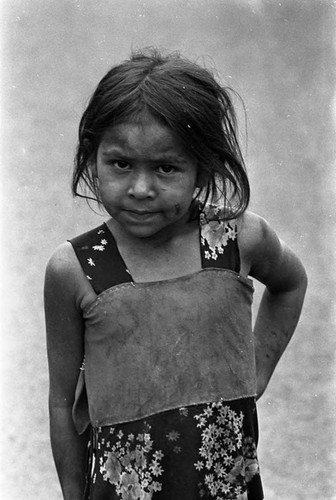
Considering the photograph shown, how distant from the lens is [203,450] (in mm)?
2260

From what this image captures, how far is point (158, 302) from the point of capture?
2.28m

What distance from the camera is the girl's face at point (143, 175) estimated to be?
2168 mm

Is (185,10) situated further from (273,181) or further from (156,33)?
(273,181)

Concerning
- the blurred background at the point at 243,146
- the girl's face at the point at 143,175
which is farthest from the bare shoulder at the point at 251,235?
the blurred background at the point at 243,146

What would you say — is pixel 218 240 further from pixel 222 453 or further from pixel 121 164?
pixel 222 453

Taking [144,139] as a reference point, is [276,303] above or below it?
below

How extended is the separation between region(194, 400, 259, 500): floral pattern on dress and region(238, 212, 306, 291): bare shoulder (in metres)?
0.34

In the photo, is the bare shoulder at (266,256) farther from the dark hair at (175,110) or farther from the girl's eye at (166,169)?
the girl's eye at (166,169)

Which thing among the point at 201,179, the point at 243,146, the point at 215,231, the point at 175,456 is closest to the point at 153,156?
the point at 201,179

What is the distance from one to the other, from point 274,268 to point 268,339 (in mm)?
242

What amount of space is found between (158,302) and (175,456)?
308mm

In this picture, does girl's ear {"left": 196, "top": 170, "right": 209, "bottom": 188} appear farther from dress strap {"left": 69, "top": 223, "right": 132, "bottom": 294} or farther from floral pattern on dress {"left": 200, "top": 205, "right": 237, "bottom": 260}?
dress strap {"left": 69, "top": 223, "right": 132, "bottom": 294}

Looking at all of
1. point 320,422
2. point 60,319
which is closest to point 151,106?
point 60,319

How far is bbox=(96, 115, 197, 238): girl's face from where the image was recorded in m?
2.17
